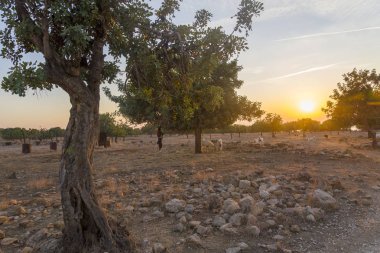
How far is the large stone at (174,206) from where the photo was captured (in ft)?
33.5

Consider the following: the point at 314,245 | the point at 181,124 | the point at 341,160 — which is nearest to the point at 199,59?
the point at 314,245

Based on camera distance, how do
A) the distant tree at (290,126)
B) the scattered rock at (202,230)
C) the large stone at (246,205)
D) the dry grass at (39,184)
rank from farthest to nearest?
the distant tree at (290,126)
the dry grass at (39,184)
the large stone at (246,205)
the scattered rock at (202,230)

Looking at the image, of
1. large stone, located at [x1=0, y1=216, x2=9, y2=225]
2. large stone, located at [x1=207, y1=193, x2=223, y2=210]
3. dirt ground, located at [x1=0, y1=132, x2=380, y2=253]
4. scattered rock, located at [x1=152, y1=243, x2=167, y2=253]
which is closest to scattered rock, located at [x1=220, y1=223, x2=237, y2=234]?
dirt ground, located at [x1=0, y1=132, x2=380, y2=253]

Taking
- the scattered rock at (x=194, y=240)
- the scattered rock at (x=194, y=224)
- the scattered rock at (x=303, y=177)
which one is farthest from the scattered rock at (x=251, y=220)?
the scattered rock at (x=303, y=177)

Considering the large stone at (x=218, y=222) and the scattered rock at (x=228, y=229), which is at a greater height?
the large stone at (x=218, y=222)

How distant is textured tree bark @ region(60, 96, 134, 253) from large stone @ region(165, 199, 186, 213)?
10.0ft

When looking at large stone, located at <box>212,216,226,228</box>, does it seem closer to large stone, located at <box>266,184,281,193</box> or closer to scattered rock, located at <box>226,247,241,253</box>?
scattered rock, located at <box>226,247,241,253</box>

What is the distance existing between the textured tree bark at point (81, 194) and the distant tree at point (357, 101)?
104 ft

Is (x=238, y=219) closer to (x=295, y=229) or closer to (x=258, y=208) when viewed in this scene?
(x=258, y=208)

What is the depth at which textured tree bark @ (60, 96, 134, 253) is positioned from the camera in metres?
6.95

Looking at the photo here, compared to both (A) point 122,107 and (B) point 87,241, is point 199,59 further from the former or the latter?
(A) point 122,107

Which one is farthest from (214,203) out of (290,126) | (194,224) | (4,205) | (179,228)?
(290,126)

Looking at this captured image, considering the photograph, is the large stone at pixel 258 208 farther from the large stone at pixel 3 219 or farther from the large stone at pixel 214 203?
the large stone at pixel 3 219

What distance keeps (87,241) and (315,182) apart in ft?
32.5
